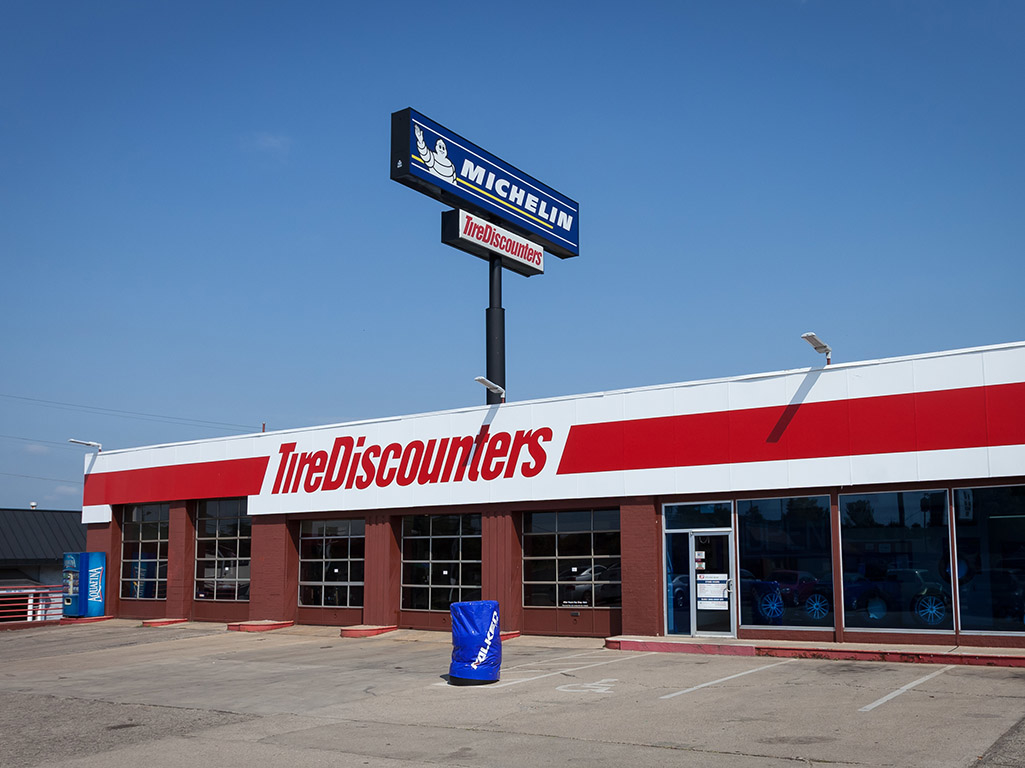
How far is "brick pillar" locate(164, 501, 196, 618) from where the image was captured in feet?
97.6

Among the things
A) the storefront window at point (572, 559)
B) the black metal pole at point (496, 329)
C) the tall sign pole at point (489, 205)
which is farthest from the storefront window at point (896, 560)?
the black metal pole at point (496, 329)

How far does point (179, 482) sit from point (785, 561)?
18860 millimetres

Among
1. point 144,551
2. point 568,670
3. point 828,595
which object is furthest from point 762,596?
point 144,551

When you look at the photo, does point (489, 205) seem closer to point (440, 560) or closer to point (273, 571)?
point (440, 560)

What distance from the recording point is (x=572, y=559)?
74.2 feet

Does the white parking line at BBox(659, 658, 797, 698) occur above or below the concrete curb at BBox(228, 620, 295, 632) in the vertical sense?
above

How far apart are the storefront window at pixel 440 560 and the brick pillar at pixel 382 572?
0.23 meters

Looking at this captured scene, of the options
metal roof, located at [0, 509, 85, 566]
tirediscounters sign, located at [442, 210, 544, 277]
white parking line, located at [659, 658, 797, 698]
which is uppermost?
tirediscounters sign, located at [442, 210, 544, 277]

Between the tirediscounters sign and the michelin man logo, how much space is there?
1.00 metres

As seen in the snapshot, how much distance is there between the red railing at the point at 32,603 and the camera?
32.1 meters

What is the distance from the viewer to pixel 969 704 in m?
12.0

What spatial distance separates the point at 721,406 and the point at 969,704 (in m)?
8.95

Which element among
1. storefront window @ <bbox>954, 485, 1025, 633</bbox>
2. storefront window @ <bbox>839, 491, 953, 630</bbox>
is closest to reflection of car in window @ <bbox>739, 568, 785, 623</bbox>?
storefront window @ <bbox>839, 491, 953, 630</bbox>

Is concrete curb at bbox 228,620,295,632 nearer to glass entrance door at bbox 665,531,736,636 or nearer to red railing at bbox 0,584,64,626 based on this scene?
red railing at bbox 0,584,64,626
